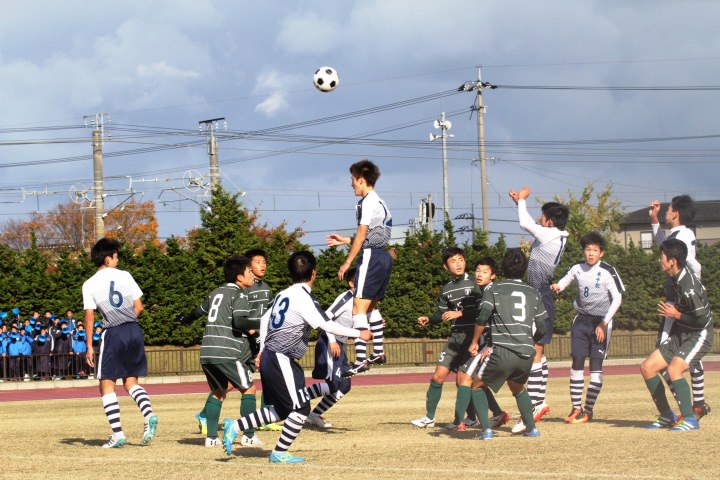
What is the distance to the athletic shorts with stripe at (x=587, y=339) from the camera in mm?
12828

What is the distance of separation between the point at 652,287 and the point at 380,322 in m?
32.6

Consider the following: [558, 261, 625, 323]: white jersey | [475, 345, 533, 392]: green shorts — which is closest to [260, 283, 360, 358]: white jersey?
[475, 345, 533, 392]: green shorts

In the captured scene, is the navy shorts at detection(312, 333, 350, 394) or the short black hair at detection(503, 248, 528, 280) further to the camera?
the navy shorts at detection(312, 333, 350, 394)

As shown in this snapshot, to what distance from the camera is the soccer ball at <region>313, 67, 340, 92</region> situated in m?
20.4

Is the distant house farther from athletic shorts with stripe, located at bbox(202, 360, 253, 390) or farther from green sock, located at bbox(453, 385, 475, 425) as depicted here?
athletic shorts with stripe, located at bbox(202, 360, 253, 390)

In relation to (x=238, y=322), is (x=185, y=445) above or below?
below

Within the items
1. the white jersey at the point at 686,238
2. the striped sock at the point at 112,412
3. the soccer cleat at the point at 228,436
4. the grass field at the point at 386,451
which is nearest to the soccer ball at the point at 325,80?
the grass field at the point at 386,451

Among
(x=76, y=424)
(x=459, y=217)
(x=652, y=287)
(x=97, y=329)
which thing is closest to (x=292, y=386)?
(x=76, y=424)

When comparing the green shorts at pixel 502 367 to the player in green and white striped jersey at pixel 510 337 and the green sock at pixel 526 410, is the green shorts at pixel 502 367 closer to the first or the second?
the player in green and white striped jersey at pixel 510 337

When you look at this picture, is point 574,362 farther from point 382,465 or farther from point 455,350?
point 382,465

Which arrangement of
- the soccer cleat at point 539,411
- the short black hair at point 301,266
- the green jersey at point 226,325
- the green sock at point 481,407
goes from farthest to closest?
the soccer cleat at point 539,411 → the green sock at point 481,407 → the green jersey at point 226,325 → the short black hair at point 301,266

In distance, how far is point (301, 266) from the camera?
9.43 m

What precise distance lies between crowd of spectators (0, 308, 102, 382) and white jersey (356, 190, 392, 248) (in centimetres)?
1886

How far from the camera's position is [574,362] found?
515 inches
